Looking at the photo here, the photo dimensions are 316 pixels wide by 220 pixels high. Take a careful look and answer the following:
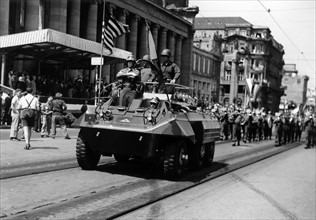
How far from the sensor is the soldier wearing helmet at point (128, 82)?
10.8m

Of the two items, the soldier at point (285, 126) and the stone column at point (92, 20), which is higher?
the stone column at point (92, 20)

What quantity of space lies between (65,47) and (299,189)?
1674cm

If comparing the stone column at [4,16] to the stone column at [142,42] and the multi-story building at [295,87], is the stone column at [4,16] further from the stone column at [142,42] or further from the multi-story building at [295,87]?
the multi-story building at [295,87]

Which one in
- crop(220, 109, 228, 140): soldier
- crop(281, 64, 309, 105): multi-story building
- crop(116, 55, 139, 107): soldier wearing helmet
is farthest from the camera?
crop(281, 64, 309, 105): multi-story building

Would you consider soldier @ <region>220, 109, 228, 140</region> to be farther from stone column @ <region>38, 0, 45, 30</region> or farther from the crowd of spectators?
stone column @ <region>38, 0, 45, 30</region>

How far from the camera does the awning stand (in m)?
22.7

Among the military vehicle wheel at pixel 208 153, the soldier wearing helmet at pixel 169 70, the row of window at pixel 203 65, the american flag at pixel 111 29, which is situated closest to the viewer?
the soldier wearing helmet at pixel 169 70

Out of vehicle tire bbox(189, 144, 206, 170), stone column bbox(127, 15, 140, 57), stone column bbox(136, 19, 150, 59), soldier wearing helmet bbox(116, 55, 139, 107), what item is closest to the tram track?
vehicle tire bbox(189, 144, 206, 170)

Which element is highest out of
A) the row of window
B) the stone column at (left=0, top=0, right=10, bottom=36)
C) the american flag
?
the row of window

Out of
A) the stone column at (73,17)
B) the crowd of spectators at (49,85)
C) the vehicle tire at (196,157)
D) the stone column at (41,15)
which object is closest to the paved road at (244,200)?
the vehicle tire at (196,157)

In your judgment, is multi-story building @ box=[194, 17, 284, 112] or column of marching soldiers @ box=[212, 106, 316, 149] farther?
multi-story building @ box=[194, 17, 284, 112]

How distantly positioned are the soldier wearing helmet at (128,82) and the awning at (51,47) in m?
11.9

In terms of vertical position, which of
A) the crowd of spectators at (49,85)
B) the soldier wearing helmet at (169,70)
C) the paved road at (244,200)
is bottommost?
the paved road at (244,200)

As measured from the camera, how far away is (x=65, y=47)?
956 inches
